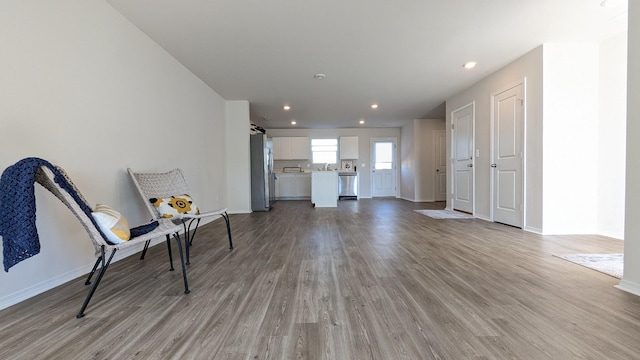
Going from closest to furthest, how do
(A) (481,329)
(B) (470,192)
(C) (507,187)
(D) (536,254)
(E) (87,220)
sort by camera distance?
1. (A) (481,329)
2. (E) (87,220)
3. (D) (536,254)
4. (C) (507,187)
5. (B) (470,192)

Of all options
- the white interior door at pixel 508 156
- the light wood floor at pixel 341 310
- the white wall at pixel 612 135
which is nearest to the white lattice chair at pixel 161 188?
the light wood floor at pixel 341 310

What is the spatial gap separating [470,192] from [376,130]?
4.71m

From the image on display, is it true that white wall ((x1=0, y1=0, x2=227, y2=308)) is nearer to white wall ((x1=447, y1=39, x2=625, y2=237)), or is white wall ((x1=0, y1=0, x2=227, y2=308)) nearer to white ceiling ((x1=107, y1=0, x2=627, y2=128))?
white ceiling ((x1=107, y1=0, x2=627, y2=128))

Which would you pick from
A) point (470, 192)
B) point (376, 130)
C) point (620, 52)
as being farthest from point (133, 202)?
point (376, 130)

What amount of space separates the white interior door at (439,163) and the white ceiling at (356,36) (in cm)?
330

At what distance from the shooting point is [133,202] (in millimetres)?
2686

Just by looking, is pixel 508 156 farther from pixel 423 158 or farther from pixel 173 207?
pixel 173 207

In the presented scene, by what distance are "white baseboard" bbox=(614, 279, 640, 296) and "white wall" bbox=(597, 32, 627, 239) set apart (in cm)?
205

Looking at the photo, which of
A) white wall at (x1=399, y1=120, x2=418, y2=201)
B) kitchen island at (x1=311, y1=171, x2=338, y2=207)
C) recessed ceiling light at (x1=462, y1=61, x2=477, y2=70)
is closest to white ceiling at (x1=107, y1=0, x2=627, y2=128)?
recessed ceiling light at (x1=462, y1=61, x2=477, y2=70)

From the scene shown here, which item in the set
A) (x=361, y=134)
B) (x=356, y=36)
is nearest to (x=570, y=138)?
(x=356, y=36)

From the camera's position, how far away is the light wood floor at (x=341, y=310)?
3.74 ft

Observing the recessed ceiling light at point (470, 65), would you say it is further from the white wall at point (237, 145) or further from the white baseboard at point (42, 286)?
the white baseboard at point (42, 286)

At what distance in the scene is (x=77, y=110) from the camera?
206cm

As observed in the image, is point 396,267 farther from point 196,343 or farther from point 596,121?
point 596,121
